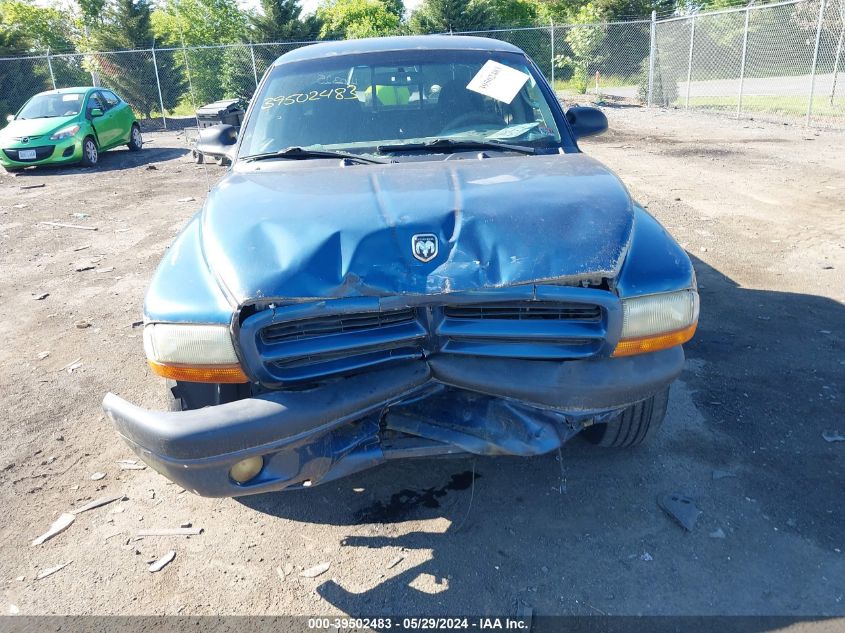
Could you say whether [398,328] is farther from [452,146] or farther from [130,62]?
[130,62]

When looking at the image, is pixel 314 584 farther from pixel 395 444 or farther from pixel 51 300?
pixel 51 300

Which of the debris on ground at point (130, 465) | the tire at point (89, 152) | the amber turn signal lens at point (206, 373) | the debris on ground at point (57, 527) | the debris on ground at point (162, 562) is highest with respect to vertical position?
the amber turn signal lens at point (206, 373)

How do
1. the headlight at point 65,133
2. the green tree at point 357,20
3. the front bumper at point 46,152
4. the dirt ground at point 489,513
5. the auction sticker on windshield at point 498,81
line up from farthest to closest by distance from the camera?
the green tree at point 357,20, the headlight at point 65,133, the front bumper at point 46,152, the auction sticker on windshield at point 498,81, the dirt ground at point 489,513

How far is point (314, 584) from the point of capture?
271 centimetres

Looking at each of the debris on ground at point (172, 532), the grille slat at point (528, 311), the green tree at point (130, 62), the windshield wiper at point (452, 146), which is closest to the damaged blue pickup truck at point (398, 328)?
the grille slat at point (528, 311)

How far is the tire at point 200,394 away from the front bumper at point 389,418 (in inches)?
9.6

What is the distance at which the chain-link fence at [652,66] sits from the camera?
16281 millimetres

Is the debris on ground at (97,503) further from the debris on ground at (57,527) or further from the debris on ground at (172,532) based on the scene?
the debris on ground at (172,532)

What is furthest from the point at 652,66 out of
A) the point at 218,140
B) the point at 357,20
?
the point at 357,20

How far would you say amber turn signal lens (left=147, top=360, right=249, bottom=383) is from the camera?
245 cm

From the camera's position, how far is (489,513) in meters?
3.07

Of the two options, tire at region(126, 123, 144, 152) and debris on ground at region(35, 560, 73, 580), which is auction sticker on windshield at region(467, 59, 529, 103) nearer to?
debris on ground at region(35, 560, 73, 580)

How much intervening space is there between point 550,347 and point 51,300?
5.35 m

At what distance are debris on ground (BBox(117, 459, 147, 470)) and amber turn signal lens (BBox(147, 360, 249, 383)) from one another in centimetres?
123
